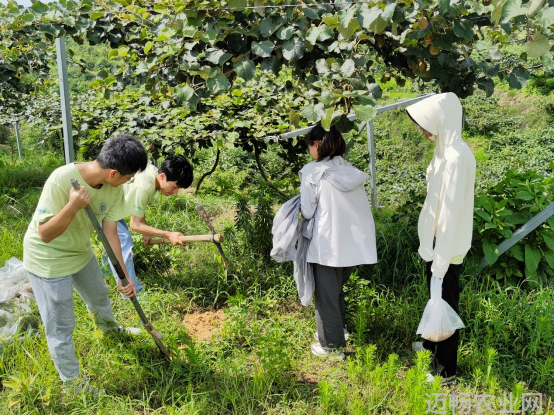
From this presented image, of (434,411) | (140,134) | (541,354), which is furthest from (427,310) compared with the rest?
(140,134)

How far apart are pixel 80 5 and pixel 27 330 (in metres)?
2.19

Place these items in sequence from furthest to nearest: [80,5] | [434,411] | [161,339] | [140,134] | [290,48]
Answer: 1. [140,134]
2. [80,5]
3. [161,339]
4. [290,48]
5. [434,411]

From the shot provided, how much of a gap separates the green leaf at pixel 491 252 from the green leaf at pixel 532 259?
252mm

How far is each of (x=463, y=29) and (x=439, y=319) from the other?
1.48 metres

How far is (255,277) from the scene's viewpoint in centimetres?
361

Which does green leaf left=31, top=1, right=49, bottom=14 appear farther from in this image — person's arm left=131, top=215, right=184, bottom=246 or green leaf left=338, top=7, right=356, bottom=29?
green leaf left=338, top=7, right=356, bottom=29

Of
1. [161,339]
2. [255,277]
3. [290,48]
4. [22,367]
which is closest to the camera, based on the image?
[290,48]

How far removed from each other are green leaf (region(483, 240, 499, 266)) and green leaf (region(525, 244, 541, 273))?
252mm

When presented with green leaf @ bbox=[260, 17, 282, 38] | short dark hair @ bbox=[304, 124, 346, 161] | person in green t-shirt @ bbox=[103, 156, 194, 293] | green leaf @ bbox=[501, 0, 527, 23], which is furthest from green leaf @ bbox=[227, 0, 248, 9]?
person in green t-shirt @ bbox=[103, 156, 194, 293]

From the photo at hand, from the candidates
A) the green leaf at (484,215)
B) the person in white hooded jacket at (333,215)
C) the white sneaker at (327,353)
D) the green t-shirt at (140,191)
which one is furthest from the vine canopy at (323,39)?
the white sneaker at (327,353)

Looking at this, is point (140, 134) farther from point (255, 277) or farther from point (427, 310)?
point (427, 310)

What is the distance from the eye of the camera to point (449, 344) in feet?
→ 8.43

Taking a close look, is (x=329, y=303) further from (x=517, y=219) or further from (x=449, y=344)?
(x=517, y=219)

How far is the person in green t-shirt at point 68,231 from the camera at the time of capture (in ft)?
7.33
